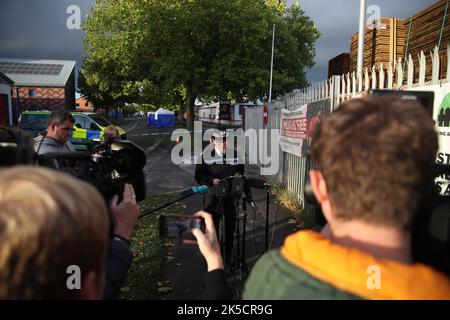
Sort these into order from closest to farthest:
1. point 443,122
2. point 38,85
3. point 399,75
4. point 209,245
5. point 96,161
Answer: point 209,245
point 96,161
point 443,122
point 399,75
point 38,85

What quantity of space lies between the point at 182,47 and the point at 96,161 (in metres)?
21.1

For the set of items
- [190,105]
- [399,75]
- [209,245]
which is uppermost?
[190,105]

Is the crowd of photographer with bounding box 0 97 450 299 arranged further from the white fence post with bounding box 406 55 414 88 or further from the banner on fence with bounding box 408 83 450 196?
the white fence post with bounding box 406 55 414 88

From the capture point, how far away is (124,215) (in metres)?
1.69

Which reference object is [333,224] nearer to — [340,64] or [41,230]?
[41,230]

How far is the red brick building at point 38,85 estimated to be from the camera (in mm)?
47844

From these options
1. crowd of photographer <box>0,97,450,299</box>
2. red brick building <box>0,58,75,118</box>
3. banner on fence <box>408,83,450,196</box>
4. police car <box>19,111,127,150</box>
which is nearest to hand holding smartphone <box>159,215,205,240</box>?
crowd of photographer <box>0,97,450,299</box>

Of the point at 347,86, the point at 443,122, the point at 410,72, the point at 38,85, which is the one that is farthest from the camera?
the point at 38,85

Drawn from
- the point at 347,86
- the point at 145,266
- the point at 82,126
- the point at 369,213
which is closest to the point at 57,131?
the point at 145,266

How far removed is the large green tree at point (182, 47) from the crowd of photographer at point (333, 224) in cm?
2133

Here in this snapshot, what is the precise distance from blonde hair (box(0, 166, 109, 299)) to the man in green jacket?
1.65 ft

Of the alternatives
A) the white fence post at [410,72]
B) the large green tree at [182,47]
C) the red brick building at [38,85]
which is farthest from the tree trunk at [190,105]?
the red brick building at [38,85]
